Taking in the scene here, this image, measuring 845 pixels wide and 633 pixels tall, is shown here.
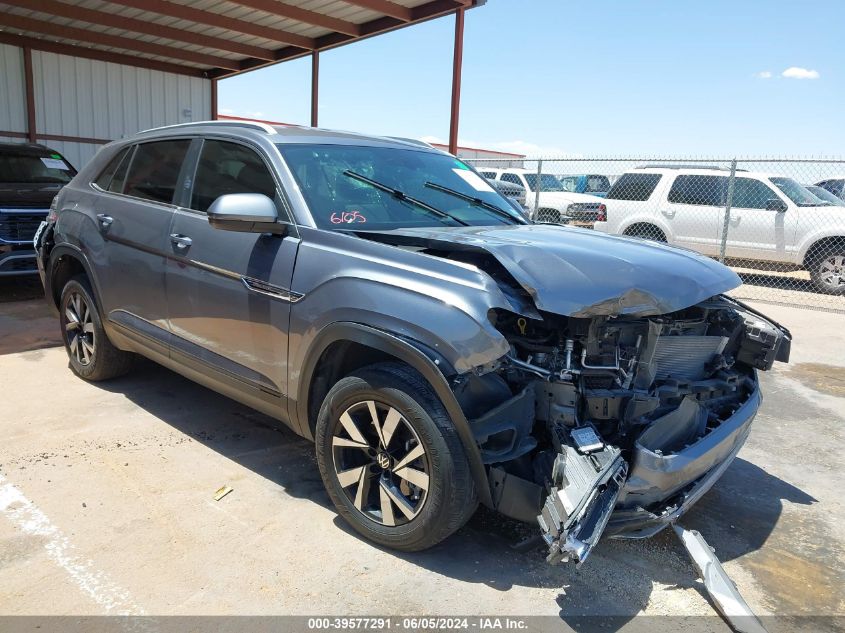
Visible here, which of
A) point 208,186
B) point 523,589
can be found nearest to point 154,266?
point 208,186

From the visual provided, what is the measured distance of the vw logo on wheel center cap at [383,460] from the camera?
2819mm

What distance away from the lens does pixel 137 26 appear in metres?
11.8

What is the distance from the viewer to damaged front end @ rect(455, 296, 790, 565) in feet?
7.98

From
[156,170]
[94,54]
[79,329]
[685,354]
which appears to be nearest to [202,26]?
[94,54]

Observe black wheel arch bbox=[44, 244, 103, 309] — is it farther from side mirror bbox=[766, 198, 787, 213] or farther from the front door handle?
side mirror bbox=[766, 198, 787, 213]

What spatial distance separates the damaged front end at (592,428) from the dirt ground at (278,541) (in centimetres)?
37

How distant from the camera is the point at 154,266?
13.0 ft

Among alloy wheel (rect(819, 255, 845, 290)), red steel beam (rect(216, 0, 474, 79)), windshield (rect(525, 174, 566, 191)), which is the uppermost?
red steel beam (rect(216, 0, 474, 79))

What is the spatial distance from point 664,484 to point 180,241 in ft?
9.34

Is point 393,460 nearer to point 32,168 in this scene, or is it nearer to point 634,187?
point 32,168

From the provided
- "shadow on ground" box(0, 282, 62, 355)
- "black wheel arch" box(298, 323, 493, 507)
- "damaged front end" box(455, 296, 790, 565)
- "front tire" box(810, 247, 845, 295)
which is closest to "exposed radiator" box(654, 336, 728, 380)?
"damaged front end" box(455, 296, 790, 565)

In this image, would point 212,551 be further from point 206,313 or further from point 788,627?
point 788,627

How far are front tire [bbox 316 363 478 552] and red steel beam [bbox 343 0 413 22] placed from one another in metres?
8.42

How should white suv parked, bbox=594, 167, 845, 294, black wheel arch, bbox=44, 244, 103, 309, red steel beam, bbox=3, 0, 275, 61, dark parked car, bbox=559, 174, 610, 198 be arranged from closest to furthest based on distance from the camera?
black wheel arch, bbox=44, 244, 103, 309
white suv parked, bbox=594, 167, 845, 294
red steel beam, bbox=3, 0, 275, 61
dark parked car, bbox=559, 174, 610, 198
